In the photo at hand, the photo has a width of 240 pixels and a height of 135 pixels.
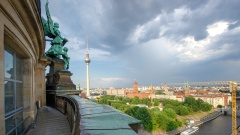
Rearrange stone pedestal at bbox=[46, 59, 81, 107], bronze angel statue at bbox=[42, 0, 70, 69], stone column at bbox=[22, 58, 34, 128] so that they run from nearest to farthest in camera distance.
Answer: stone column at bbox=[22, 58, 34, 128] < stone pedestal at bbox=[46, 59, 81, 107] < bronze angel statue at bbox=[42, 0, 70, 69]

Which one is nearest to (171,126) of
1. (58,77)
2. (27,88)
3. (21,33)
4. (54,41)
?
(58,77)

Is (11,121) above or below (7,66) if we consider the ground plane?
below

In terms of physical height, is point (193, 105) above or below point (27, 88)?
below

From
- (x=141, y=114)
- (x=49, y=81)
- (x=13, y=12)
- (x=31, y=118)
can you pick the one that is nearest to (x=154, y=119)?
(x=141, y=114)

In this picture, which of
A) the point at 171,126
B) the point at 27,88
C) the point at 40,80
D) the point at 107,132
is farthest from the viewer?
the point at 171,126

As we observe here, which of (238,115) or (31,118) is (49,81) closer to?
(31,118)

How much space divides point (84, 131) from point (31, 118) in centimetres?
570

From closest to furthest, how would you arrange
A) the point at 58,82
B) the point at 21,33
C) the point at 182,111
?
the point at 21,33, the point at 58,82, the point at 182,111

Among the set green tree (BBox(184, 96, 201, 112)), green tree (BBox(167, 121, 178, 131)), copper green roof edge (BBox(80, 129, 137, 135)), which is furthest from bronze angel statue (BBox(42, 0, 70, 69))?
green tree (BBox(184, 96, 201, 112))

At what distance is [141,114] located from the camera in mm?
48531

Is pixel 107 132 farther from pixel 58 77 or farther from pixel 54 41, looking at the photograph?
pixel 54 41

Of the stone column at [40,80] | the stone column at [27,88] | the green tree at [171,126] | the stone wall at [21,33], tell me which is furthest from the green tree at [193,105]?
the stone wall at [21,33]

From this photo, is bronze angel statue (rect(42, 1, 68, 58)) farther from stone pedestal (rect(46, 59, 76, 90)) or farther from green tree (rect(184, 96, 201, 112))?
green tree (rect(184, 96, 201, 112))

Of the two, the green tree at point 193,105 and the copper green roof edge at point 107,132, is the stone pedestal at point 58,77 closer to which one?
the copper green roof edge at point 107,132
